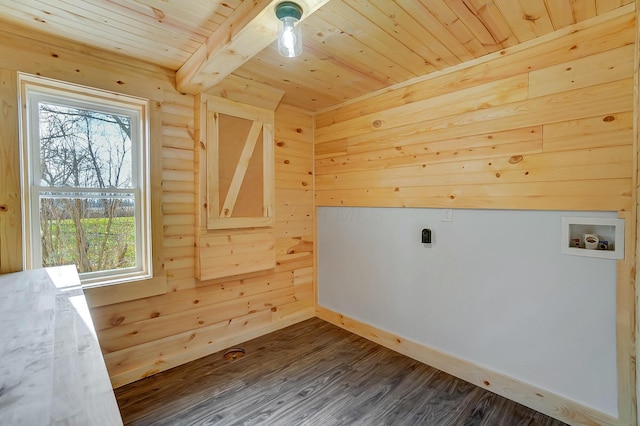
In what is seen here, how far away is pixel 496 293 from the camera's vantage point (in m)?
2.12

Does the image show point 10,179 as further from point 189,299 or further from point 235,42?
point 235,42

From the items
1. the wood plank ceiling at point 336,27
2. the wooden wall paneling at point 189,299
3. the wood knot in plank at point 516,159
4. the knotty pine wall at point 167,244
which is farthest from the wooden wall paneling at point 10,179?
the wood knot in plank at point 516,159

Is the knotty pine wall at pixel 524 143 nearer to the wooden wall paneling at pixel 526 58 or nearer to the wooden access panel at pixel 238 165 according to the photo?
the wooden wall paneling at pixel 526 58

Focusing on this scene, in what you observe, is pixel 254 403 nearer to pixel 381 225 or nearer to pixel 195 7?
pixel 381 225

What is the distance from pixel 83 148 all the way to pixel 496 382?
3339 mm

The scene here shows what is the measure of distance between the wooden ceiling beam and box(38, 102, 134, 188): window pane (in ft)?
2.05

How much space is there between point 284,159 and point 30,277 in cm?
216

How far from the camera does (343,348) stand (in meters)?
2.75

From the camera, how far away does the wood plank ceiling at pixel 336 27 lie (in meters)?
1.60

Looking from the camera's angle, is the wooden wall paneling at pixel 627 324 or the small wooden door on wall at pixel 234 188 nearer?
the wooden wall paneling at pixel 627 324

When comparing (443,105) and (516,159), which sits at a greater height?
(443,105)

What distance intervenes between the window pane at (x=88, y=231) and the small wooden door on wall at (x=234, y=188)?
0.53 m

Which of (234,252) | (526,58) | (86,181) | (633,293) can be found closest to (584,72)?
(526,58)

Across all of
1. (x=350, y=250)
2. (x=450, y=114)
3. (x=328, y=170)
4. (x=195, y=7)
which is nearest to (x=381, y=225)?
(x=350, y=250)
